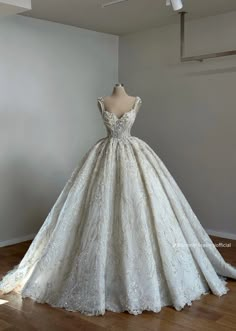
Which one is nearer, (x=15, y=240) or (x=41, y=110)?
(x=15, y=240)

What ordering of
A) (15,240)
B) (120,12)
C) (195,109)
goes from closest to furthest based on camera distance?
(120,12), (15,240), (195,109)

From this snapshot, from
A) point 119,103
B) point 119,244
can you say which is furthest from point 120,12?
point 119,244

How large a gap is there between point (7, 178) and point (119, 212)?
1.81m

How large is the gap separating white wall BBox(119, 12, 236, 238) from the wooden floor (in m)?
1.77

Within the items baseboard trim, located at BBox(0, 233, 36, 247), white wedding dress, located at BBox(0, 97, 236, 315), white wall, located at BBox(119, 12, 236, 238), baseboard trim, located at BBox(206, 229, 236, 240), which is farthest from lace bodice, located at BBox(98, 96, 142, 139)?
baseboard trim, located at BBox(206, 229, 236, 240)

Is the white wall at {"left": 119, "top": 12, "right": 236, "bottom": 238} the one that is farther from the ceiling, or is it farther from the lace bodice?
the lace bodice

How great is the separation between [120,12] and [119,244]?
2440mm

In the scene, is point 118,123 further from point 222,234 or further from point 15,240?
point 222,234

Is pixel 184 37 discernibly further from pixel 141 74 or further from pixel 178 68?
pixel 141 74

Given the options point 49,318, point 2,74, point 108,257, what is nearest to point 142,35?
point 2,74

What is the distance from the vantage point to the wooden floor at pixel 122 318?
2596mm

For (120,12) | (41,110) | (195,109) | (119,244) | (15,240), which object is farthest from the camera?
(195,109)

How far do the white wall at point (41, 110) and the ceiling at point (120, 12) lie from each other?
0.26m

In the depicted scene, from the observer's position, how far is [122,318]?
8.84ft
